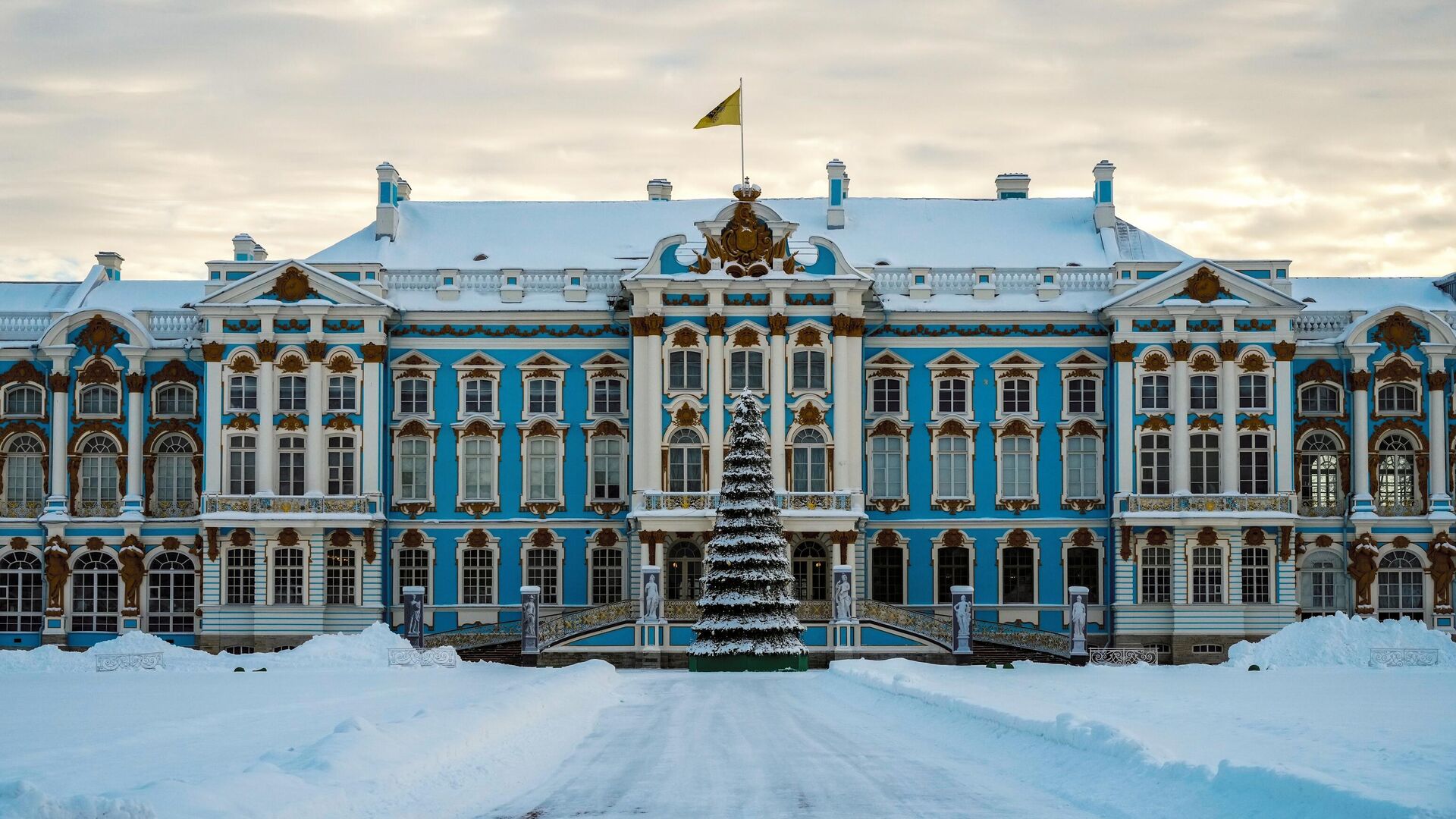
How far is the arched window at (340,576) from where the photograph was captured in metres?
54.7

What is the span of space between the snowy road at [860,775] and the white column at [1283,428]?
1207 inches

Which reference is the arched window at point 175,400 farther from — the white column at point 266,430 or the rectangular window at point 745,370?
the rectangular window at point 745,370

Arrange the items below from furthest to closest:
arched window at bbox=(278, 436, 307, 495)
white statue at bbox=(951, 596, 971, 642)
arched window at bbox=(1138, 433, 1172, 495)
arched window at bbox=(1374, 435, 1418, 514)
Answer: arched window at bbox=(1374, 435, 1418, 514), arched window at bbox=(278, 436, 307, 495), arched window at bbox=(1138, 433, 1172, 495), white statue at bbox=(951, 596, 971, 642)

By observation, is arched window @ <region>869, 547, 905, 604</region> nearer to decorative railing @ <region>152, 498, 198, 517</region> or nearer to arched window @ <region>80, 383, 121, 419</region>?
decorative railing @ <region>152, 498, 198, 517</region>

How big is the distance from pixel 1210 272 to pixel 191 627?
110ft

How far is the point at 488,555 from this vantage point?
56.4m

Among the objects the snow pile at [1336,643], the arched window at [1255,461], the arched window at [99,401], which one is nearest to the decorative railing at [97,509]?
the arched window at [99,401]

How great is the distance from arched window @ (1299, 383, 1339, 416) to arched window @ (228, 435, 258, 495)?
3267cm

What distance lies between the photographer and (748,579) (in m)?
45.1

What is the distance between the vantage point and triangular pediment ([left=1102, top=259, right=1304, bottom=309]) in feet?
178

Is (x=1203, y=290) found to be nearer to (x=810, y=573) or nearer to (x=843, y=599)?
(x=810, y=573)

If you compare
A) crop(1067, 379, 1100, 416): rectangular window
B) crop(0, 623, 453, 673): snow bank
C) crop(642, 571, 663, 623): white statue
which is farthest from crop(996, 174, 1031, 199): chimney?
crop(0, 623, 453, 673): snow bank

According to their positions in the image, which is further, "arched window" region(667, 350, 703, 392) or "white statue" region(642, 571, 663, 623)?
"arched window" region(667, 350, 703, 392)

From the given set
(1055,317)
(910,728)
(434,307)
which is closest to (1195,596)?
(1055,317)
